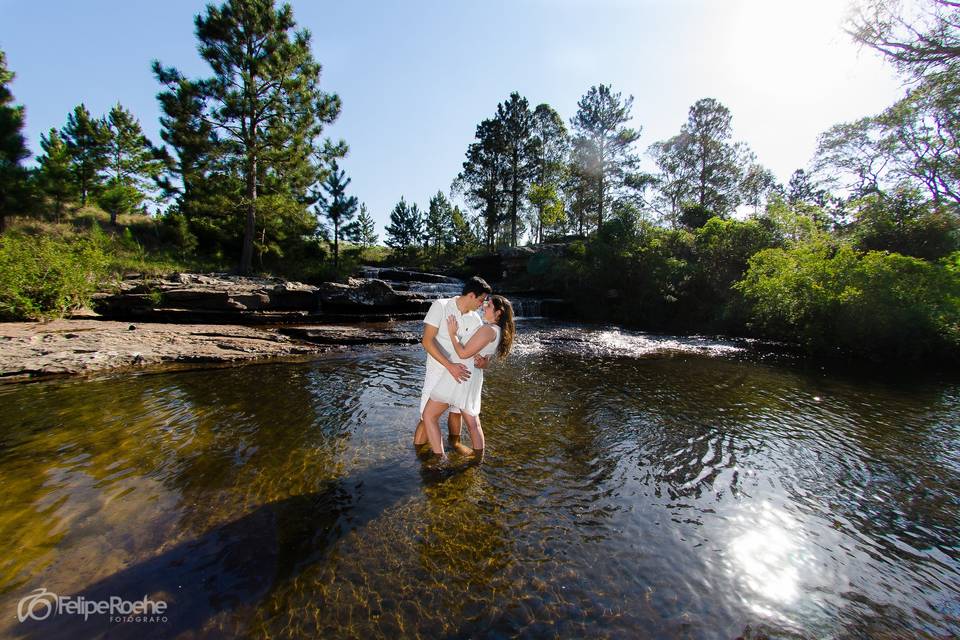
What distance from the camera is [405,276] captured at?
31578mm

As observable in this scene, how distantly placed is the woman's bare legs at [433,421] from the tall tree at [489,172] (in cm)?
4534

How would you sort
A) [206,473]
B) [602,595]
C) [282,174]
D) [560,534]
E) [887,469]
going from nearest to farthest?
[602,595] < [560,534] < [206,473] < [887,469] < [282,174]

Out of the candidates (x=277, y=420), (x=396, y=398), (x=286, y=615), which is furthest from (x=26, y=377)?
(x=286, y=615)

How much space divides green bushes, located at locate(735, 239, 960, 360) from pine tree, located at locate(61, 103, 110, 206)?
59.9 meters

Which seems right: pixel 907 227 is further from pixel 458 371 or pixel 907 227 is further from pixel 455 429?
pixel 458 371

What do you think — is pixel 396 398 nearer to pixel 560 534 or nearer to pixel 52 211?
pixel 560 534

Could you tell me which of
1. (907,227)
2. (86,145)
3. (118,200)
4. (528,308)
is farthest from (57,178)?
(907,227)

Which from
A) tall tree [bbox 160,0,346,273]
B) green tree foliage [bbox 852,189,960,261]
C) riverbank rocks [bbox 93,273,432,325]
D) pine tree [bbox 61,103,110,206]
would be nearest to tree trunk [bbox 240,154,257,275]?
tall tree [bbox 160,0,346,273]

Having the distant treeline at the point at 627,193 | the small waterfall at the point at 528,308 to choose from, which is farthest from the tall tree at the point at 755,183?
the small waterfall at the point at 528,308

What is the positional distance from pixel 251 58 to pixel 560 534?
113 feet

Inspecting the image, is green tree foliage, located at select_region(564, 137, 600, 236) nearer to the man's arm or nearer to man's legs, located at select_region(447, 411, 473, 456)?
man's legs, located at select_region(447, 411, 473, 456)

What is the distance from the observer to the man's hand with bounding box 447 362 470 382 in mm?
4320

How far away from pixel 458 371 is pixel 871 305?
648 inches

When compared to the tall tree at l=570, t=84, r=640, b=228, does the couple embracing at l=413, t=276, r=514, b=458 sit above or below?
below
